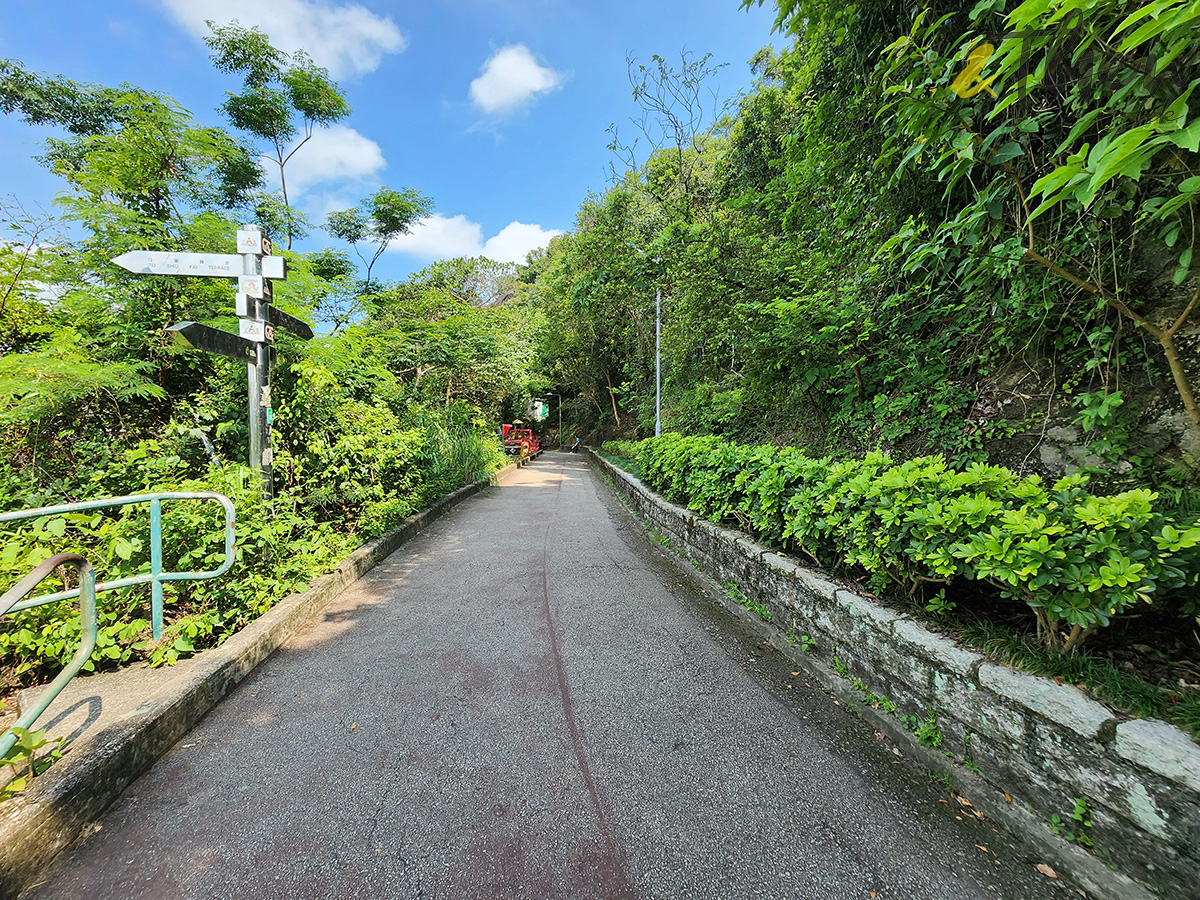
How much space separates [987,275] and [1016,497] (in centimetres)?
177

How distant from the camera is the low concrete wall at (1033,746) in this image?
134 cm

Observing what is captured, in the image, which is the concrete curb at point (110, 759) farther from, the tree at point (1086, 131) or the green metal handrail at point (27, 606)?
the tree at point (1086, 131)

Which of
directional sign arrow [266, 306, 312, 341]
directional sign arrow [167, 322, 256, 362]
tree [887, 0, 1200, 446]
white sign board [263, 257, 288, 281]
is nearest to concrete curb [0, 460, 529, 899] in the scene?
directional sign arrow [167, 322, 256, 362]

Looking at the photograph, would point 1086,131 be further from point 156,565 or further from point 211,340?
point 156,565

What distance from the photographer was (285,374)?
470 centimetres

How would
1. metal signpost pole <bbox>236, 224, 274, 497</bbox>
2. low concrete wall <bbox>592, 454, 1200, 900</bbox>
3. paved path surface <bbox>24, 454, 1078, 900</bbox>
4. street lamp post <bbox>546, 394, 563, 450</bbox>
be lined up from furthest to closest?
street lamp post <bbox>546, 394, 563, 450</bbox> < metal signpost pole <bbox>236, 224, 274, 497</bbox> < paved path surface <bbox>24, 454, 1078, 900</bbox> < low concrete wall <bbox>592, 454, 1200, 900</bbox>

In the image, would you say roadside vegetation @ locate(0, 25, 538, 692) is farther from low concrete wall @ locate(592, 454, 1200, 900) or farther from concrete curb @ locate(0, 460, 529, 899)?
low concrete wall @ locate(592, 454, 1200, 900)

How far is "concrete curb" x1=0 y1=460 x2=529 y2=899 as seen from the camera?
1.52 metres

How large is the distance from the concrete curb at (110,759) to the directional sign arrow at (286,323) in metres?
2.36

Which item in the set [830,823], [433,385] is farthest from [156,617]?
[433,385]

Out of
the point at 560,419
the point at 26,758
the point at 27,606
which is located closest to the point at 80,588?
the point at 27,606

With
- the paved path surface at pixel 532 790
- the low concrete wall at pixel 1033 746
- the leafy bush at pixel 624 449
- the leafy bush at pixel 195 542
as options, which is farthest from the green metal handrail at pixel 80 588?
the leafy bush at pixel 624 449

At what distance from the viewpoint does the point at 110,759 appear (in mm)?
1841

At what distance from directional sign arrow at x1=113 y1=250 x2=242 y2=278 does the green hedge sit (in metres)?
4.64
